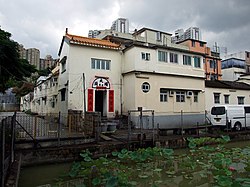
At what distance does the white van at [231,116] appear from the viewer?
1570 centimetres

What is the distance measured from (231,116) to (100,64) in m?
10.9

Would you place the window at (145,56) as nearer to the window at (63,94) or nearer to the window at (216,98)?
the window at (63,94)

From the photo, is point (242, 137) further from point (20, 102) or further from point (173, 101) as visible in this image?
point (20, 102)

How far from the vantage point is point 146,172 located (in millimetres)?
7750

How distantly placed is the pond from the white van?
5701 mm

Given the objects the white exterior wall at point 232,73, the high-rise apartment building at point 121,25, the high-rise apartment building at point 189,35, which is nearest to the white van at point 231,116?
the white exterior wall at point 232,73

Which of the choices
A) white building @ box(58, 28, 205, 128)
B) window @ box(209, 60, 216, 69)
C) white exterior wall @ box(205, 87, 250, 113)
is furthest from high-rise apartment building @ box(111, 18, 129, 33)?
white exterior wall @ box(205, 87, 250, 113)

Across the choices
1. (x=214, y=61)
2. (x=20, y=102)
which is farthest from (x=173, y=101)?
(x=20, y=102)

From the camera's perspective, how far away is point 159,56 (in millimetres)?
18219

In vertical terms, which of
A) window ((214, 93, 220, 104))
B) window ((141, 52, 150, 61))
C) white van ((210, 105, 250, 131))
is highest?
window ((141, 52, 150, 61))

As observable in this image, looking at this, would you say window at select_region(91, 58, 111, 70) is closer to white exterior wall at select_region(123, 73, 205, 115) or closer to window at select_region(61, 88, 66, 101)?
white exterior wall at select_region(123, 73, 205, 115)

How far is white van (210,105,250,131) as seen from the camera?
618 inches

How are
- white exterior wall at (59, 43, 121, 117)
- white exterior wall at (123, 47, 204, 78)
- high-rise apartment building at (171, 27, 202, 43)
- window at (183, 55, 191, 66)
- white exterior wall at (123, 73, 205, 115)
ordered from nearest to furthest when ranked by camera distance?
1. white exterior wall at (59, 43, 121, 117)
2. white exterior wall at (123, 73, 205, 115)
3. white exterior wall at (123, 47, 204, 78)
4. window at (183, 55, 191, 66)
5. high-rise apartment building at (171, 27, 202, 43)

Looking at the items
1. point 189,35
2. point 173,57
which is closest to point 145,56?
point 173,57
